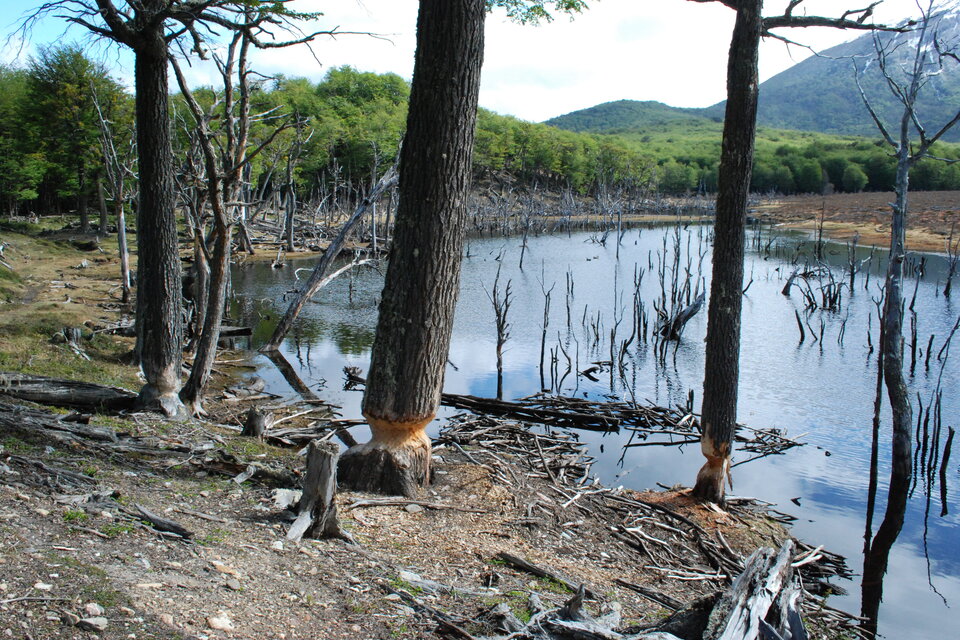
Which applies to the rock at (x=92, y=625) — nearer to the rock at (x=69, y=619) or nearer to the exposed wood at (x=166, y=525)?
the rock at (x=69, y=619)

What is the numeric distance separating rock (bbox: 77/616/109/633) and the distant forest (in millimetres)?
13653

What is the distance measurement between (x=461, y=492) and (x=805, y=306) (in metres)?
22.1

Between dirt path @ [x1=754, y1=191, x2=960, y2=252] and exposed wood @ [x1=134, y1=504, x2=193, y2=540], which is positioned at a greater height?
dirt path @ [x1=754, y1=191, x2=960, y2=252]

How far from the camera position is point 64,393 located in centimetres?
889

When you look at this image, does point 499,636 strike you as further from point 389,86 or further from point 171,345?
point 389,86

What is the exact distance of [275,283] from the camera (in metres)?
29.4

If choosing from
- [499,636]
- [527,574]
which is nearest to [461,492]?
[527,574]

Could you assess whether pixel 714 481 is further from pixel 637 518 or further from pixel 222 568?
pixel 222 568

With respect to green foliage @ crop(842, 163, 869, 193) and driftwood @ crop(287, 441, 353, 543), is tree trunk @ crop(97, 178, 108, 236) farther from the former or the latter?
green foliage @ crop(842, 163, 869, 193)

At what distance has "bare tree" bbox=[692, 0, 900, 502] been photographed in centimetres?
843

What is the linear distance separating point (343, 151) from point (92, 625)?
5972 centimetres

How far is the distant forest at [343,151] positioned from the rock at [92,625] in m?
13.7

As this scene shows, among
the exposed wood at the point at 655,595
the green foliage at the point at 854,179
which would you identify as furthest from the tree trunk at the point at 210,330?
Answer: the green foliage at the point at 854,179

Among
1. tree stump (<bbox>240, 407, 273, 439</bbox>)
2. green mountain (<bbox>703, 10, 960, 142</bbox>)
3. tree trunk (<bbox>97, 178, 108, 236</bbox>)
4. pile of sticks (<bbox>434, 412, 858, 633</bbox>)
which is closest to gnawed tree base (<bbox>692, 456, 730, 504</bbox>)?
pile of sticks (<bbox>434, 412, 858, 633</bbox>)
